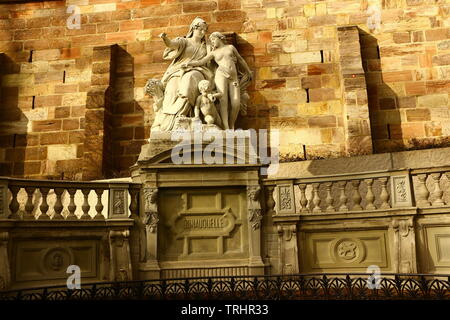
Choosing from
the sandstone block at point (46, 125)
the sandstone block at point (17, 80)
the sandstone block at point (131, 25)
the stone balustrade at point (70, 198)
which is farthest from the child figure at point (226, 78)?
the sandstone block at point (17, 80)

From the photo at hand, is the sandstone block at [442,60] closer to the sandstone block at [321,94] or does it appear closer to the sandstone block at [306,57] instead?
the sandstone block at [321,94]

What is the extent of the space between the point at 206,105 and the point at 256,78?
11.5 feet

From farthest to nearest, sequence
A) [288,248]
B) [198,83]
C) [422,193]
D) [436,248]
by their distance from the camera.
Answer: [198,83] < [288,248] < [422,193] < [436,248]

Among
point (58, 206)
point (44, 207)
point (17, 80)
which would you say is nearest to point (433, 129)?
point (58, 206)

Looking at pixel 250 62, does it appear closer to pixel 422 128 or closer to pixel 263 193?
pixel 422 128

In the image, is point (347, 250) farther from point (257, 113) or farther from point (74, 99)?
point (74, 99)

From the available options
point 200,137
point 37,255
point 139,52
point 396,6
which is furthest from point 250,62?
point 37,255

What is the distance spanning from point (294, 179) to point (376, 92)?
15.5ft

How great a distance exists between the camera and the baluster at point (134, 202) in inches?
256

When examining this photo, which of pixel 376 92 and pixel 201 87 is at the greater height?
pixel 376 92

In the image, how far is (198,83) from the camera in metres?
7.54

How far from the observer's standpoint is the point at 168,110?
7492 mm

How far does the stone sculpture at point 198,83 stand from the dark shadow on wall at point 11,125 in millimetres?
4685

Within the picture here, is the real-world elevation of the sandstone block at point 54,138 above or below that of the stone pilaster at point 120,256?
above
